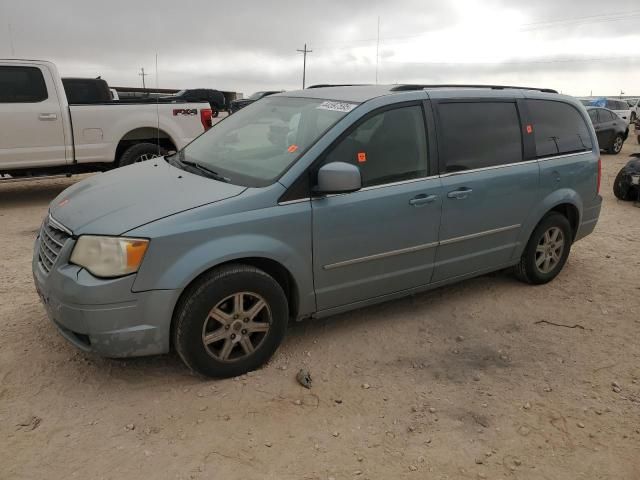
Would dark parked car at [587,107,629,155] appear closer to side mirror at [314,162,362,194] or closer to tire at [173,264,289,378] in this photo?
side mirror at [314,162,362,194]

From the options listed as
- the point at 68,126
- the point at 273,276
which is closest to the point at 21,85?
the point at 68,126

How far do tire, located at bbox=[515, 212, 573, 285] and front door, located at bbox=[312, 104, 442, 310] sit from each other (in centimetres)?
130

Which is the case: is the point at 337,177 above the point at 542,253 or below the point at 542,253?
above

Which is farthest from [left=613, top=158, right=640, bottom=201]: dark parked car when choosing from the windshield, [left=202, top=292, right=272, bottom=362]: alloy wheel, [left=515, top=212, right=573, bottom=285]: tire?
[left=202, top=292, right=272, bottom=362]: alloy wheel

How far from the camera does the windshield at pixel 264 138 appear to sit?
354cm

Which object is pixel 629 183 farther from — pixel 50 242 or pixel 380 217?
pixel 50 242

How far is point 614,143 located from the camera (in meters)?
16.6

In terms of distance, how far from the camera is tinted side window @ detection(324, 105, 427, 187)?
3623mm

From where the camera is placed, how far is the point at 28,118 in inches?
307

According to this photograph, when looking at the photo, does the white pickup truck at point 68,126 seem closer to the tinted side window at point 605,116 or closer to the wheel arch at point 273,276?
the wheel arch at point 273,276

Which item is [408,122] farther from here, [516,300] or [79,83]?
[79,83]

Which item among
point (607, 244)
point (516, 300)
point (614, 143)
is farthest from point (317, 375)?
point (614, 143)

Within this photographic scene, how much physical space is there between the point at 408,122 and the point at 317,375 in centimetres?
185

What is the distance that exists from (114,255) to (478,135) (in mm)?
2838
